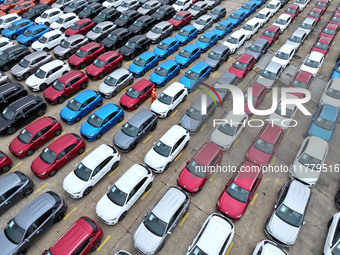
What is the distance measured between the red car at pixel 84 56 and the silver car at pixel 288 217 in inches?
793

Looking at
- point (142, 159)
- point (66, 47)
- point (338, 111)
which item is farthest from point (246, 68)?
point (66, 47)

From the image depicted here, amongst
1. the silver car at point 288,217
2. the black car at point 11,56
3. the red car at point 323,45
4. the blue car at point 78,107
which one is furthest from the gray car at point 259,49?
the black car at point 11,56

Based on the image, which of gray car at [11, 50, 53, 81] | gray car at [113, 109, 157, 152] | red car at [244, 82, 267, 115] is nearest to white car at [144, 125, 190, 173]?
gray car at [113, 109, 157, 152]

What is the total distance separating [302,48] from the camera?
84.2 ft

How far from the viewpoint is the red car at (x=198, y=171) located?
1348 cm

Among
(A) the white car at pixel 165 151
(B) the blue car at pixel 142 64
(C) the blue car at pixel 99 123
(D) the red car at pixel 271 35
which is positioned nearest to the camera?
(A) the white car at pixel 165 151

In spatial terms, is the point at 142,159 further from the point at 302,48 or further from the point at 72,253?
the point at 302,48

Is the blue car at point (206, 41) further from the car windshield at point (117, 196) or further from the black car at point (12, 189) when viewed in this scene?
the black car at point (12, 189)

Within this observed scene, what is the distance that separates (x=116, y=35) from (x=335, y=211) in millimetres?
23777

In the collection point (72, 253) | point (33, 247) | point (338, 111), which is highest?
point (338, 111)

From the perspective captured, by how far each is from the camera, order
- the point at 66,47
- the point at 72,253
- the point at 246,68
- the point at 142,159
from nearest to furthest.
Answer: the point at 72,253 < the point at 142,159 < the point at 246,68 < the point at 66,47

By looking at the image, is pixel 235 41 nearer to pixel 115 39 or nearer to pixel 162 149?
pixel 115 39

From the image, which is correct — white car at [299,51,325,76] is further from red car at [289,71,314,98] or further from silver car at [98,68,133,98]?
silver car at [98,68,133,98]

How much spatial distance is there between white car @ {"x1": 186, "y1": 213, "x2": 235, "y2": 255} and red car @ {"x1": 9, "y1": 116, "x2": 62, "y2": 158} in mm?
11954
